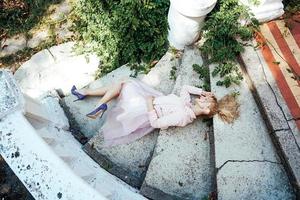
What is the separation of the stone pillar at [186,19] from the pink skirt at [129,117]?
0.80 meters

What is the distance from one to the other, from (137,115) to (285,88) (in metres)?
1.70

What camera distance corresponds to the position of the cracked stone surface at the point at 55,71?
5844 millimetres

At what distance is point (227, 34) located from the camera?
5.02m

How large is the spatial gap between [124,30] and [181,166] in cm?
213

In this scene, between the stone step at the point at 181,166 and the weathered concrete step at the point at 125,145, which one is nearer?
the stone step at the point at 181,166

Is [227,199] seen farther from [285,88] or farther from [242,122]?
[285,88]

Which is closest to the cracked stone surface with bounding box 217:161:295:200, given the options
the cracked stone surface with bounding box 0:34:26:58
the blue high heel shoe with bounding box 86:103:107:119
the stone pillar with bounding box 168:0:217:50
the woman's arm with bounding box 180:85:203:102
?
the woman's arm with bounding box 180:85:203:102

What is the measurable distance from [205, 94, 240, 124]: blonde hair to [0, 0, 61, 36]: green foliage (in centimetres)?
340

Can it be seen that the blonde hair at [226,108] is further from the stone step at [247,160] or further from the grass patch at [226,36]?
the grass patch at [226,36]

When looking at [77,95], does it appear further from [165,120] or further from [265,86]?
[265,86]

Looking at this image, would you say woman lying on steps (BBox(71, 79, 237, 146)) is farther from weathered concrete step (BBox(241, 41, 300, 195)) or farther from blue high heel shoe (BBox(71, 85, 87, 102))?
weathered concrete step (BBox(241, 41, 300, 195))

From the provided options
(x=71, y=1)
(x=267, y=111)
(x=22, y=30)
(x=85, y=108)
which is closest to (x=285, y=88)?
(x=267, y=111)

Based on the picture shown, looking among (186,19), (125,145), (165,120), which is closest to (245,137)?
(165,120)

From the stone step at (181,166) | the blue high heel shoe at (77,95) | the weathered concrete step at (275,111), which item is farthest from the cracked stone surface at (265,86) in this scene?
the blue high heel shoe at (77,95)
